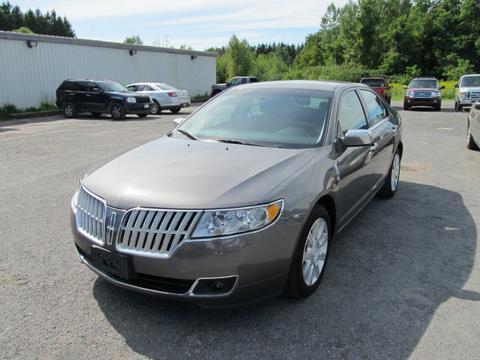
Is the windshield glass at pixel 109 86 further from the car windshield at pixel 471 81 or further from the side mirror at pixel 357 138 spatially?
the side mirror at pixel 357 138

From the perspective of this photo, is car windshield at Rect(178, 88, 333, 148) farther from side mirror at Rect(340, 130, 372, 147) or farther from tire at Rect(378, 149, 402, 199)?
tire at Rect(378, 149, 402, 199)

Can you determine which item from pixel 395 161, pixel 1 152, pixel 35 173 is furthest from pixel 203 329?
pixel 1 152

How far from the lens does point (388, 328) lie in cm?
309

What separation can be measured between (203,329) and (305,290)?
2.72 ft

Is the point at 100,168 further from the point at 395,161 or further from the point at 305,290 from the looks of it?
the point at 395,161

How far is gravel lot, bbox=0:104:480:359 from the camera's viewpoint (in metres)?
2.87

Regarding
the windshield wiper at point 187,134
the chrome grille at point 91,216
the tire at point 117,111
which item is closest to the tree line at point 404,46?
the tire at point 117,111

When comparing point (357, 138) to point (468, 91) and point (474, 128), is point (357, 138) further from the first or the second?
point (468, 91)

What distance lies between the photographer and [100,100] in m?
18.6

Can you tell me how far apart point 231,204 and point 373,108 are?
3333 millimetres

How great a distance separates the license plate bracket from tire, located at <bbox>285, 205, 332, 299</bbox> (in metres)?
1.13

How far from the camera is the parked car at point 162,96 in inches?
840

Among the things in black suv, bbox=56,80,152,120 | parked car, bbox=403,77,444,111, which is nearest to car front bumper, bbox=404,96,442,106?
parked car, bbox=403,77,444,111

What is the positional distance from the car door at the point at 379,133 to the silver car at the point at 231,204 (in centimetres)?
72
